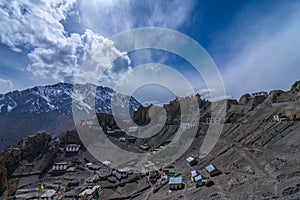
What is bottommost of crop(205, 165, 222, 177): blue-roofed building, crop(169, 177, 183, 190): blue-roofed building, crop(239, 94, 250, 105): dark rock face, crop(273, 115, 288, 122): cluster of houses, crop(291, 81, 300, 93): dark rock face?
crop(169, 177, 183, 190): blue-roofed building

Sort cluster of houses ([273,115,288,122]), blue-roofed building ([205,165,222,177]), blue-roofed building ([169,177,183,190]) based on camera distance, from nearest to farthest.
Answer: blue-roofed building ([169,177,183,190]) < blue-roofed building ([205,165,222,177]) < cluster of houses ([273,115,288,122])

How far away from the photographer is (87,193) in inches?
1227

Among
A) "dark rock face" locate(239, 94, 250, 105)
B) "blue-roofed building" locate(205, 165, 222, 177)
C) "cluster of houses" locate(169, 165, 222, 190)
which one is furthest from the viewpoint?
"dark rock face" locate(239, 94, 250, 105)

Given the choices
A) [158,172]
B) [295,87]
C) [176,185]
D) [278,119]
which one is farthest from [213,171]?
[295,87]

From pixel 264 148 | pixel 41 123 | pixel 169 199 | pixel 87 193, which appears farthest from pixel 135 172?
pixel 41 123

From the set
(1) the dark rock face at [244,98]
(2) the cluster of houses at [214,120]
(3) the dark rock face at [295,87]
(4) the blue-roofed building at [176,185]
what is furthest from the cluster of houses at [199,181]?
(1) the dark rock face at [244,98]

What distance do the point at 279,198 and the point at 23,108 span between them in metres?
212

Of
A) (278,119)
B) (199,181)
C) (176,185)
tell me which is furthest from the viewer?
(278,119)

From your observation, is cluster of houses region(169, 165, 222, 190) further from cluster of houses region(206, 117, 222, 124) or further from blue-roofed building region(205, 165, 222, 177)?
cluster of houses region(206, 117, 222, 124)

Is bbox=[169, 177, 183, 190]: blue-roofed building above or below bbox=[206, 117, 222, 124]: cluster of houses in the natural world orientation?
below

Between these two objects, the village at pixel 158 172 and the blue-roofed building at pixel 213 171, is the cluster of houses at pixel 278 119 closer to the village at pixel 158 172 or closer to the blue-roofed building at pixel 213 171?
the village at pixel 158 172

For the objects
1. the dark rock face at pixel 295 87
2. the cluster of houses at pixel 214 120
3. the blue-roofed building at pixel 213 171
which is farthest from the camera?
the dark rock face at pixel 295 87

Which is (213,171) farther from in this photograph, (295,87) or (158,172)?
(295,87)

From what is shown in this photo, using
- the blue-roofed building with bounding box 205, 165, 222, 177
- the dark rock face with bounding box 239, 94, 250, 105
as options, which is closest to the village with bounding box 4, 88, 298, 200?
the blue-roofed building with bounding box 205, 165, 222, 177
